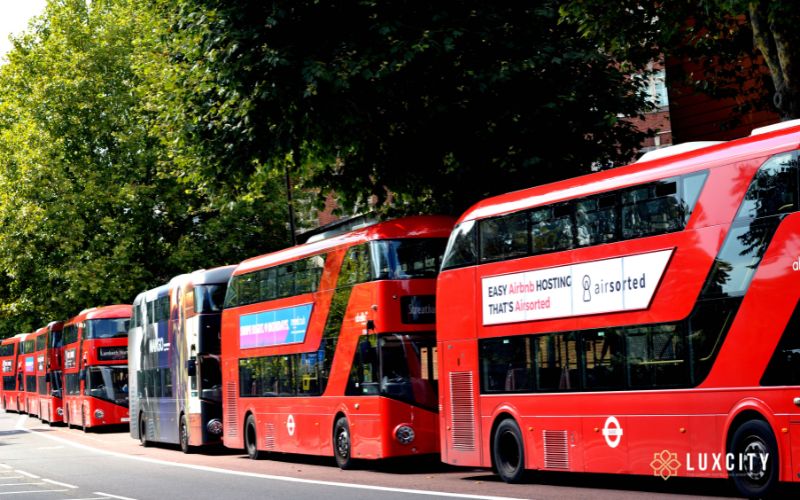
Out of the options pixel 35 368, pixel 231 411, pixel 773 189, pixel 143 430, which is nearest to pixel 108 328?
pixel 143 430

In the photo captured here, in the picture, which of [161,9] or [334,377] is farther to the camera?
[161,9]

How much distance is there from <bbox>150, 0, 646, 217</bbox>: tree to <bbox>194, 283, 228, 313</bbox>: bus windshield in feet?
13.9

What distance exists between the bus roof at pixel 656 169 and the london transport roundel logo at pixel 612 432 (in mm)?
2780

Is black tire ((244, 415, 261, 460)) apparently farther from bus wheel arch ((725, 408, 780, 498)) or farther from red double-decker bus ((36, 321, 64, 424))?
red double-decker bus ((36, 321, 64, 424))

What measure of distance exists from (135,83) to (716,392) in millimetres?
39015

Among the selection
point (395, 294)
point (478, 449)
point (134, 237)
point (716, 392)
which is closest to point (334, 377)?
point (395, 294)

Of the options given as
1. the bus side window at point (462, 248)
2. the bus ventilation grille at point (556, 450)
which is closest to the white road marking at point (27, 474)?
the bus side window at point (462, 248)

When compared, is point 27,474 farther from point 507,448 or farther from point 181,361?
point 507,448

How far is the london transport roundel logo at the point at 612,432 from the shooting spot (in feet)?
51.5

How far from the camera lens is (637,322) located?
15.3 metres

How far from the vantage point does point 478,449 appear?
18828mm

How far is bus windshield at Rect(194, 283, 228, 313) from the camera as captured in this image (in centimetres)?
3039

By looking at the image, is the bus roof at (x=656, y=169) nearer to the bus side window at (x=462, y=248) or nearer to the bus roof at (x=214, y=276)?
the bus side window at (x=462, y=248)

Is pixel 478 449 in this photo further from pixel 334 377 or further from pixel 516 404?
pixel 334 377
